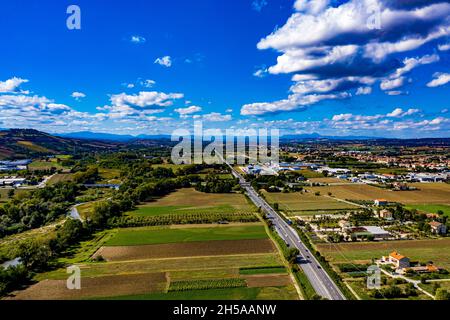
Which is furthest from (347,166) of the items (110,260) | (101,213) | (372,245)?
(110,260)

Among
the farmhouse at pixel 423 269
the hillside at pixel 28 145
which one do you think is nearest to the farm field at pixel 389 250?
the farmhouse at pixel 423 269

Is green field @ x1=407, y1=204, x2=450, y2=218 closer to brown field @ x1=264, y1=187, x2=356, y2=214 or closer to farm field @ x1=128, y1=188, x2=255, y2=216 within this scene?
brown field @ x1=264, y1=187, x2=356, y2=214

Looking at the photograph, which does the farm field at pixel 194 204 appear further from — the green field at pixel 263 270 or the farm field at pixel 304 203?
the green field at pixel 263 270

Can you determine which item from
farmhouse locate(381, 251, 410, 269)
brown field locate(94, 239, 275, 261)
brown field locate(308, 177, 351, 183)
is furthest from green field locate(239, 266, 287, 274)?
brown field locate(308, 177, 351, 183)

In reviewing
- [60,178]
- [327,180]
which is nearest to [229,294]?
[327,180]
